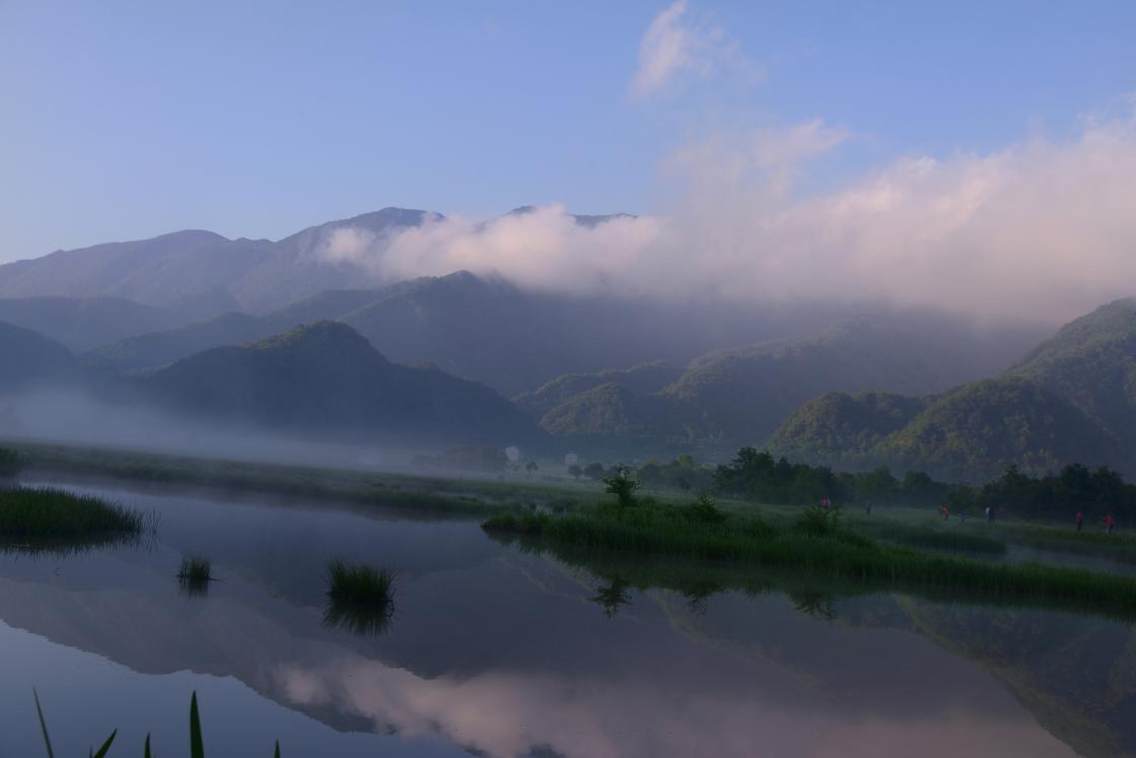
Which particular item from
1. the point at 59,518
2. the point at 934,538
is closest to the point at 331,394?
the point at 934,538

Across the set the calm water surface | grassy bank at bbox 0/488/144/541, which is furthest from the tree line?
grassy bank at bbox 0/488/144/541

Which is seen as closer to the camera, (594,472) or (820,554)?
(820,554)

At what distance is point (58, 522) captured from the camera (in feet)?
76.5

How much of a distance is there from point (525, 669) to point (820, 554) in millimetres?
17275

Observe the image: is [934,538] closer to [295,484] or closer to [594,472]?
[295,484]

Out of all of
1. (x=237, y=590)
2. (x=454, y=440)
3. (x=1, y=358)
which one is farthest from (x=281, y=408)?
(x=237, y=590)

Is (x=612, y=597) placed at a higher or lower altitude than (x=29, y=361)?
lower

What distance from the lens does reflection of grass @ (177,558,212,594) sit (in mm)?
18000

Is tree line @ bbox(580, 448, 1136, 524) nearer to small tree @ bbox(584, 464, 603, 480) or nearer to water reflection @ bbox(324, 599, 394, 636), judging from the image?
small tree @ bbox(584, 464, 603, 480)

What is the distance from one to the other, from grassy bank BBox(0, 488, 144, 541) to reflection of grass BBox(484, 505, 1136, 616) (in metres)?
12.6

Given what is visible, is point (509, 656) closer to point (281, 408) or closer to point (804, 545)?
point (804, 545)

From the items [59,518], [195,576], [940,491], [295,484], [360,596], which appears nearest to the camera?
[360,596]

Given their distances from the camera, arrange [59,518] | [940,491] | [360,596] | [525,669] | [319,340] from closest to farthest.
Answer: [525,669]
[360,596]
[59,518]
[940,491]
[319,340]

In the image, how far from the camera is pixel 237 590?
18.2 metres
